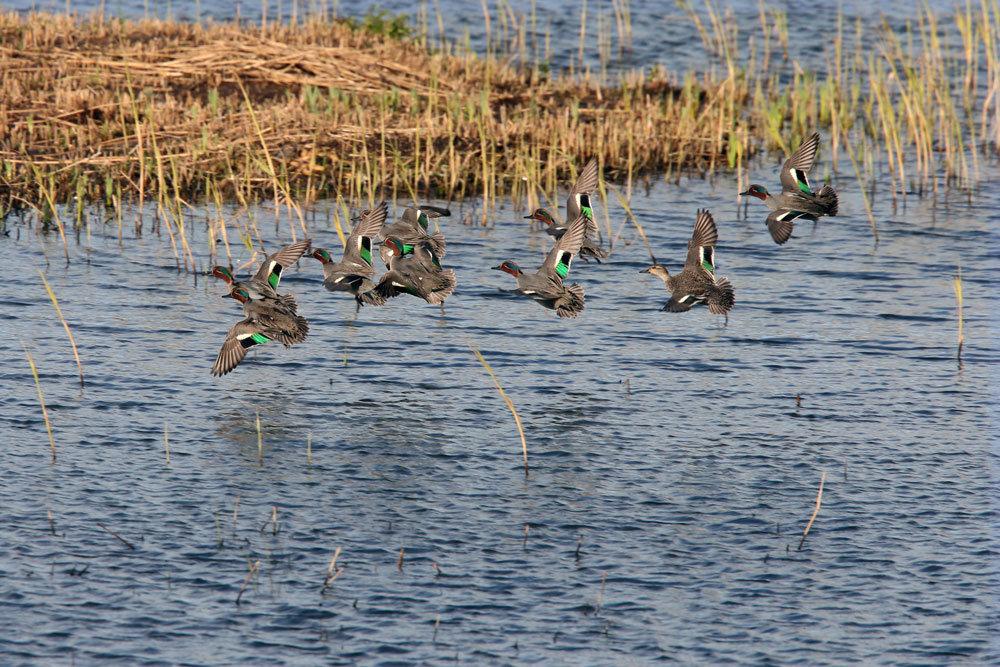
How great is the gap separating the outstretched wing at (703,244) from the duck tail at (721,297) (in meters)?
0.20

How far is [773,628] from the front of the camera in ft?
20.1

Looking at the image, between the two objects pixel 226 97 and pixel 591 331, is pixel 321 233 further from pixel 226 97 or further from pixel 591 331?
pixel 226 97

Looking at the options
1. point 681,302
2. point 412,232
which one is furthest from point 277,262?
point 681,302

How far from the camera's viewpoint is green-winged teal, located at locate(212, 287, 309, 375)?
885cm

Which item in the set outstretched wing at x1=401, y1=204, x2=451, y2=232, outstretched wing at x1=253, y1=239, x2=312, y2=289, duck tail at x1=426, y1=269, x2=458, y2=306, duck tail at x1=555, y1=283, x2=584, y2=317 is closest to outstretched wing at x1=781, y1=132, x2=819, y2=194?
duck tail at x1=555, y1=283, x2=584, y2=317

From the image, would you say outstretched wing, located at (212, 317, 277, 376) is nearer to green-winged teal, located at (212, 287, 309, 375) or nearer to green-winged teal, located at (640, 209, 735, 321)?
green-winged teal, located at (212, 287, 309, 375)

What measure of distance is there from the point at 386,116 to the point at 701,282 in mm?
8079

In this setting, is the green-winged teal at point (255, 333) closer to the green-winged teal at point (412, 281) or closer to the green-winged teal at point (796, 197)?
the green-winged teal at point (412, 281)

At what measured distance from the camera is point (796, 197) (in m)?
10.3

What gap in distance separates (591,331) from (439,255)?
1.54 metres

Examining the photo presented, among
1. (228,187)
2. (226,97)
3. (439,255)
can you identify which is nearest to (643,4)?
(226,97)

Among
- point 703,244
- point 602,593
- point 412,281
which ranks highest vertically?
point 703,244

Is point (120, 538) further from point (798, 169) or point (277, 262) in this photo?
point (798, 169)

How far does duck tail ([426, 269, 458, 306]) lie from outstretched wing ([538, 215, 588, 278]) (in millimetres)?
770
